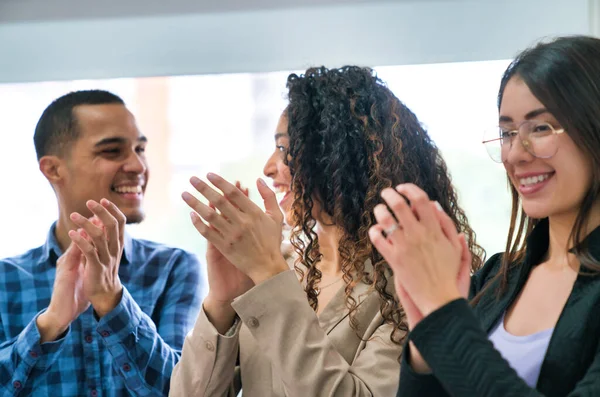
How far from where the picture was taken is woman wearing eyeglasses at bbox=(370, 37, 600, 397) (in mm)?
1150

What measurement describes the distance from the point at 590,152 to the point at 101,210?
4.26 feet

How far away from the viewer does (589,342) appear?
4.11ft

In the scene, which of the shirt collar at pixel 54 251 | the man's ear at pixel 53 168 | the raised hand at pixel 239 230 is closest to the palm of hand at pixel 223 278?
the raised hand at pixel 239 230

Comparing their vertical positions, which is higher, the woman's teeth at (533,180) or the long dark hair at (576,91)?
the long dark hair at (576,91)

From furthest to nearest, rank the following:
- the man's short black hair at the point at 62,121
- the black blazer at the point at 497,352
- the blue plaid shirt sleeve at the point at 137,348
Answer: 1. the man's short black hair at the point at 62,121
2. the blue plaid shirt sleeve at the point at 137,348
3. the black blazer at the point at 497,352

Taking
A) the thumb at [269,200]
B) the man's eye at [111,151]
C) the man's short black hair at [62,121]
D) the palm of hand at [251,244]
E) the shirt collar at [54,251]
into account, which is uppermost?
the man's short black hair at [62,121]

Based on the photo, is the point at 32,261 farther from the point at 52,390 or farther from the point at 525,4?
the point at 525,4

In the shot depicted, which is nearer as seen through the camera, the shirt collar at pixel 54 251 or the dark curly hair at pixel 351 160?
the dark curly hair at pixel 351 160

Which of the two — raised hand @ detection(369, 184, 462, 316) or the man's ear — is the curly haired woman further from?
the man's ear

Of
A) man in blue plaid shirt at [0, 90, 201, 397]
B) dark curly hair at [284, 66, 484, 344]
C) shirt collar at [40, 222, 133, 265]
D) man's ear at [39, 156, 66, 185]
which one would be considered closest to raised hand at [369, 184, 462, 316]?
dark curly hair at [284, 66, 484, 344]

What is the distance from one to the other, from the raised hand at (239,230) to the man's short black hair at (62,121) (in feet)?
4.70

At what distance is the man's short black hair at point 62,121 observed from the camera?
287 cm

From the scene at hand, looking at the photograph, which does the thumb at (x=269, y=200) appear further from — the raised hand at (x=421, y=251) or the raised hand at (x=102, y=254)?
the raised hand at (x=102, y=254)

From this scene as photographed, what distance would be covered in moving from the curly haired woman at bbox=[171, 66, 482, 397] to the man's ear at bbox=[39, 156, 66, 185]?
1.09 m
